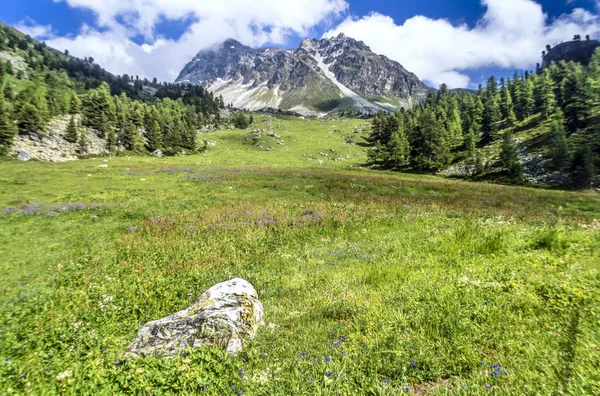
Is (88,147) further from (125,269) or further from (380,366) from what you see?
(380,366)

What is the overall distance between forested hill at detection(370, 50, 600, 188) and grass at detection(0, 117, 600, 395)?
70.1m

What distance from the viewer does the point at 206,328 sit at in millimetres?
5762

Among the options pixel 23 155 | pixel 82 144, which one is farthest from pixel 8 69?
pixel 23 155

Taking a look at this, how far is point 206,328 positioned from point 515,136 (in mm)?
117726

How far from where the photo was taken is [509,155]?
6681 centimetres

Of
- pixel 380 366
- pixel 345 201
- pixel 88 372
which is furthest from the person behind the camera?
pixel 345 201

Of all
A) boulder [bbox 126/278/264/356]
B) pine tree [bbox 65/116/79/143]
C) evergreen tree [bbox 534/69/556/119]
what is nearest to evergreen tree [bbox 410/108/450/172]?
evergreen tree [bbox 534/69/556/119]

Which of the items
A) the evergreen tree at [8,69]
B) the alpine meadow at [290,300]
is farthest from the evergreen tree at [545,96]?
the evergreen tree at [8,69]

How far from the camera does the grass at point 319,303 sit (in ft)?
13.8

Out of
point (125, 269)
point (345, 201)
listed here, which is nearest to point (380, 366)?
point (125, 269)

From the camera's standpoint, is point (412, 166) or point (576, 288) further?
point (412, 166)

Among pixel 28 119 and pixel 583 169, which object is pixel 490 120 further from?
pixel 28 119

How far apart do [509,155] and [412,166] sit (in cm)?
2658

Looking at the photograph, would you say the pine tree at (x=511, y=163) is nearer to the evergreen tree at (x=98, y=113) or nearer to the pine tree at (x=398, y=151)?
the pine tree at (x=398, y=151)
